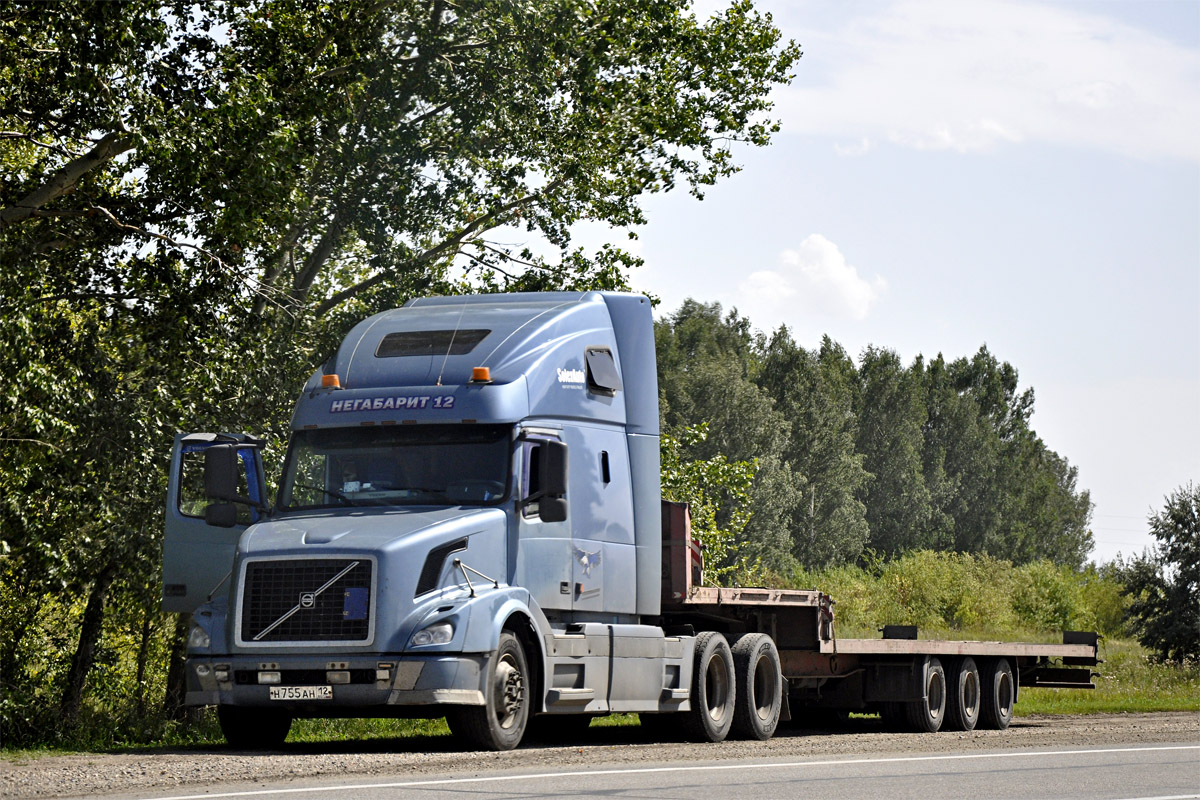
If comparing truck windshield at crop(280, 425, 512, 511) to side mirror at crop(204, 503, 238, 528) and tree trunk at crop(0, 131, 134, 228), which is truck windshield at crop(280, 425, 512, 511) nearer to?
side mirror at crop(204, 503, 238, 528)

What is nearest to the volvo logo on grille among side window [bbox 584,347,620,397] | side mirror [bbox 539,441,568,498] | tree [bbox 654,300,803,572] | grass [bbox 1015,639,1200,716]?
side mirror [bbox 539,441,568,498]

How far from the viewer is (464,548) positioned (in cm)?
1226

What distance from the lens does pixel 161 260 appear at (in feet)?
60.3

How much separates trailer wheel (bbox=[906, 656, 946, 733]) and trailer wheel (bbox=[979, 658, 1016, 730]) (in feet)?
4.81

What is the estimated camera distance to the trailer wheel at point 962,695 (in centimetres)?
2006

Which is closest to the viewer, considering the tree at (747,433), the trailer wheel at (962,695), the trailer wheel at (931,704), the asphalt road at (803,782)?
the asphalt road at (803,782)

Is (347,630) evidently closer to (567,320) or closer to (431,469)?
(431,469)

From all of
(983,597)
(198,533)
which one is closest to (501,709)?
(198,533)

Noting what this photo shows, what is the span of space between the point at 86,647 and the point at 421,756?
11.0 m

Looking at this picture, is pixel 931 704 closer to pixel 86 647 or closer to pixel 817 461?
pixel 86 647

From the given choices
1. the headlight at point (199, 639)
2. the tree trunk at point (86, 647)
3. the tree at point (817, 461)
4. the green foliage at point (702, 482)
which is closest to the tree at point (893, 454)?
the tree at point (817, 461)

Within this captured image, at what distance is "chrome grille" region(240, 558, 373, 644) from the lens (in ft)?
39.0

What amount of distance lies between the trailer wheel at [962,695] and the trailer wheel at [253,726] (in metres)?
9.97

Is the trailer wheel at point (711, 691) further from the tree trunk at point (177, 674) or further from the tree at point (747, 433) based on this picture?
the tree at point (747, 433)
